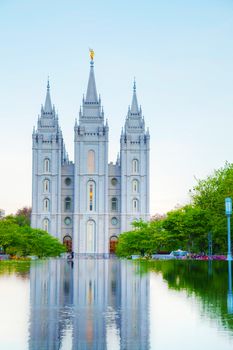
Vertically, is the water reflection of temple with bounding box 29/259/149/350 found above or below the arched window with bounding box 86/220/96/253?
below

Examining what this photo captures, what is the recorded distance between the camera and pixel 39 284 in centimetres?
2089

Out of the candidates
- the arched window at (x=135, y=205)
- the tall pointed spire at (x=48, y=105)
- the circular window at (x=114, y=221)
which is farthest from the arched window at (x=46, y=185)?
the arched window at (x=135, y=205)

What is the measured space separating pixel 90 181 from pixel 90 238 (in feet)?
29.1

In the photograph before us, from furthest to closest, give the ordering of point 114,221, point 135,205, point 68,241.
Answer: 1. point 68,241
2. point 114,221
3. point 135,205

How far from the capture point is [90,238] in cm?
9631

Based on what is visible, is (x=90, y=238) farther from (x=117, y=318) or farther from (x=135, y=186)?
(x=117, y=318)

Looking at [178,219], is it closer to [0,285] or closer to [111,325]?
[0,285]

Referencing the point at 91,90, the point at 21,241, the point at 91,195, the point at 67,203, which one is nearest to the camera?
the point at 21,241

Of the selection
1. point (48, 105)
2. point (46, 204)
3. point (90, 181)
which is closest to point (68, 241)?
point (46, 204)

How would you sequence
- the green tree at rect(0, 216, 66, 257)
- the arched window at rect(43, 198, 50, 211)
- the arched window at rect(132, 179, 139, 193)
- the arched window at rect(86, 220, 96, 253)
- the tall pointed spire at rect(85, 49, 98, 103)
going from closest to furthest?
the green tree at rect(0, 216, 66, 257), the arched window at rect(86, 220, 96, 253), the arched window at rect(43, 198, 50, 211), the tall pointed spire at rect(85, 49, 98, 103), the arched window at rect(132, 179, 139, 193)

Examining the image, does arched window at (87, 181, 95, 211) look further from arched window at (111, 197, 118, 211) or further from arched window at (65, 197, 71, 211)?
arched window at (65, 197, 71, 211)

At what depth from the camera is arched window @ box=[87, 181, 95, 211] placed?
96.6m

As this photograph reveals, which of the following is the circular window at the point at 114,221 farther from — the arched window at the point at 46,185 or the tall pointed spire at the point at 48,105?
the tall pointed spire at the point at 48,105

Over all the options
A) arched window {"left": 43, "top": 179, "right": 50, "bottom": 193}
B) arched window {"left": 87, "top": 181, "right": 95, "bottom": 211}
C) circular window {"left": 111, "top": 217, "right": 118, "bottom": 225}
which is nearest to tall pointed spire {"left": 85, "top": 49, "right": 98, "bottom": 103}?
arched window {"left": 87, "top": 181, "right": 95, "bottom": 211}
